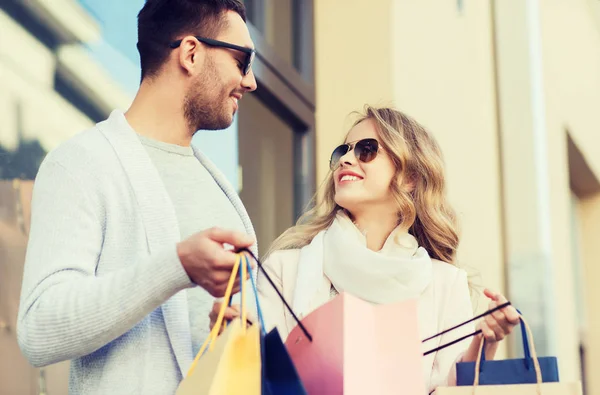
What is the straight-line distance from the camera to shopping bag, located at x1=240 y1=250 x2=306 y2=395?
163 cm

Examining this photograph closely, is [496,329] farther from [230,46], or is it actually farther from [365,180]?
[230,46]

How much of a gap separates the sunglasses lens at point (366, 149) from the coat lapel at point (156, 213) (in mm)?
940

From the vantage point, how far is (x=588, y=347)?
9328 millimetres

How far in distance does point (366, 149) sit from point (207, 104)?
67 cm

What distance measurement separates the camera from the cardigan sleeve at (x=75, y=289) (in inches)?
68.1

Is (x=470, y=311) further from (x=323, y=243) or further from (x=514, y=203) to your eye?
(x=514, y=203)

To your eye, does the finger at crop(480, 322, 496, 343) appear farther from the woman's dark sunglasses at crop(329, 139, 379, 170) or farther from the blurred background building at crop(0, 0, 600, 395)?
the blurred background building at crop(0, 0, 600, 395)

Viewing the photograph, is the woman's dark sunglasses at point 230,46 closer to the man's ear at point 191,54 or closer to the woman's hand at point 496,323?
the man's ear at point 191,54

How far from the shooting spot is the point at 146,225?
198 cm

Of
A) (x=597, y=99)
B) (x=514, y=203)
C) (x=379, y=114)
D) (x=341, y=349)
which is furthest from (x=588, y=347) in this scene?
(x=341, y=349)

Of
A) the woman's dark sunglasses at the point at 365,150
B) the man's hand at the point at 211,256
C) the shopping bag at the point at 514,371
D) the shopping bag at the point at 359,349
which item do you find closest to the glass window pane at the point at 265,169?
the woman's dark sunglasses at the point at 365,150

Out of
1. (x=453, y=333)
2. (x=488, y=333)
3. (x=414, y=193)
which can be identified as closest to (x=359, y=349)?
(x=488, y=333)

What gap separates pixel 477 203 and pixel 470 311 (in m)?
3.70

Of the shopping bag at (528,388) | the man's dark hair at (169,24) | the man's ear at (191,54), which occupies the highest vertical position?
the man's dark hair at (169,24)
